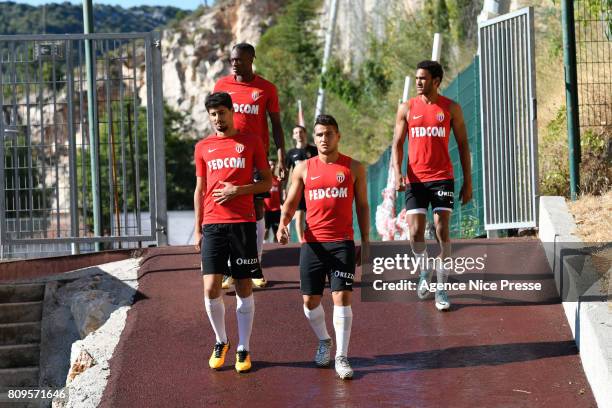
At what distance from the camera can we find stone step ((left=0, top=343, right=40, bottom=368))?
10.7 m

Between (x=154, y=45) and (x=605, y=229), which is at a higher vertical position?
(x=154, y=45)

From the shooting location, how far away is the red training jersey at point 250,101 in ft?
32.3

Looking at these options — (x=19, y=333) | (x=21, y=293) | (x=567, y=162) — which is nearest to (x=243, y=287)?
(x=19, y=333)

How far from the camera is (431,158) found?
9.55 meters

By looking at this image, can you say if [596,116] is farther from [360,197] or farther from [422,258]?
[360,197]

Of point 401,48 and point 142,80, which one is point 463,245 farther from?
point 401,48

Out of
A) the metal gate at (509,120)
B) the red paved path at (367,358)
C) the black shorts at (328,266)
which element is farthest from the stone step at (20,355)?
the metal gate at (509,120)

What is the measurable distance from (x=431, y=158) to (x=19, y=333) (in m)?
4.64

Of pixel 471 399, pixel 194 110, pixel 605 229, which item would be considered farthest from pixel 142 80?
pixel 194 110

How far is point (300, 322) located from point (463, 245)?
2.98m

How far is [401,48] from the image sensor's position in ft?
109

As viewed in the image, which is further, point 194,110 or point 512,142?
point 194,110

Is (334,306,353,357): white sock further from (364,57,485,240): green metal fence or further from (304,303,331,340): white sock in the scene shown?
(364,57,485,240): green metal fence

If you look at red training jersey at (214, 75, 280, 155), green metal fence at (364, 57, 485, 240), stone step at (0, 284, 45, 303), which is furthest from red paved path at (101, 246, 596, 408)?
green metal fence at (364, 57, 485, 240)
